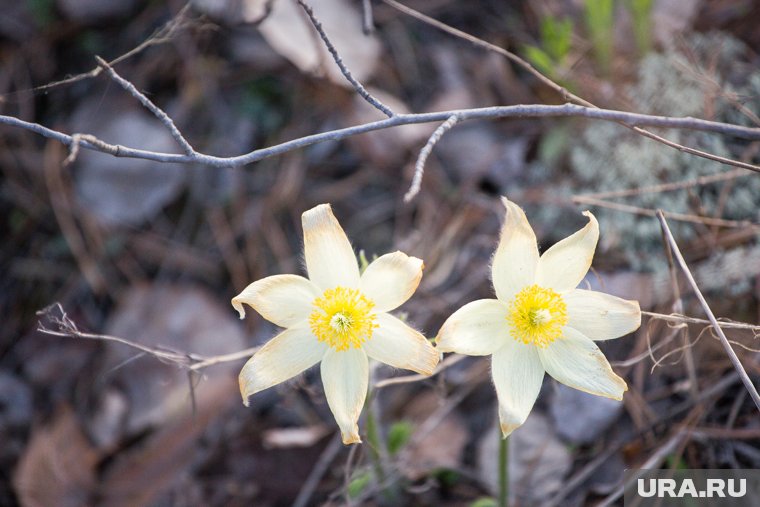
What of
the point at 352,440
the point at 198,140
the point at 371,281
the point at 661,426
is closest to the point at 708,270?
the point at 661,426

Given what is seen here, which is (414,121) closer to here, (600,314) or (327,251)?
(327,251)

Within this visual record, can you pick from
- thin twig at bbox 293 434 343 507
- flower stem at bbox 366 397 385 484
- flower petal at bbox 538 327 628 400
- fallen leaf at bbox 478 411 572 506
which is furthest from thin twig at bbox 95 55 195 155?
fallen leaf at bbox 478 411 572 506

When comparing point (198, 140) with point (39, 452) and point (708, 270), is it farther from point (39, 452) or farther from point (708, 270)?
point (708, 270)

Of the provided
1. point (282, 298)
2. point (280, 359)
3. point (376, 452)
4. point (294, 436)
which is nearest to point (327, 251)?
point (282, 298)

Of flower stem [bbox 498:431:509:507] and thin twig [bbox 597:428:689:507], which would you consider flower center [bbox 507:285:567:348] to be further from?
thin twig [bbox 597:428:689:507]

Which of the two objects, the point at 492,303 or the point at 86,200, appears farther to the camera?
the point at 86,200

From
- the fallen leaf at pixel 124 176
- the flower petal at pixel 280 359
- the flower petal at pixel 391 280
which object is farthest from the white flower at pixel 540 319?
the fallen leaf at pixel 124 176
